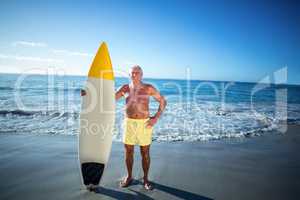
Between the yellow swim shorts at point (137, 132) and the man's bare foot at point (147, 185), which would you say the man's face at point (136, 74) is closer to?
the yellow swim shorts at point (137, 132)

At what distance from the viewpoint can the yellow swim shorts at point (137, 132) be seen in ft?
11.2

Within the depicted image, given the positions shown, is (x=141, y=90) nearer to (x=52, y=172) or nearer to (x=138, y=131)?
(x=138, y=131)

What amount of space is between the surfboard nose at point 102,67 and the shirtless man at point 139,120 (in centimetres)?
50

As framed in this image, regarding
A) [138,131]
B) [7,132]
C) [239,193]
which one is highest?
[138,131]

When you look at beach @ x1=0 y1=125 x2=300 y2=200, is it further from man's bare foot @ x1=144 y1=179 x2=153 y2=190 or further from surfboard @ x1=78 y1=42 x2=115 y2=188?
surfboard @ x1=78 y1=42 x2=115 y2=188

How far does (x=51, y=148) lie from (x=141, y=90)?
309cm

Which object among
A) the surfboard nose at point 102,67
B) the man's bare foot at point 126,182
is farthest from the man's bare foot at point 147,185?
the surfboard nose at point 102,67

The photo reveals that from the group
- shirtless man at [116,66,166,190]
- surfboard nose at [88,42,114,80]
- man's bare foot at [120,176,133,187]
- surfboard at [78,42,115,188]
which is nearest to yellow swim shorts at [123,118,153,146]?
shirtless man at [116,66,166,190]

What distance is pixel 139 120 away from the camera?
3.45 m

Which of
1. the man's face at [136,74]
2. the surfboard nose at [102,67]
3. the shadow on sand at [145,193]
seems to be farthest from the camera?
the surfboard nose at [102,67]

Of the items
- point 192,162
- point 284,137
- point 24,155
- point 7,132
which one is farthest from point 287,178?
point 7,132

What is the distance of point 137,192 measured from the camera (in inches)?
129

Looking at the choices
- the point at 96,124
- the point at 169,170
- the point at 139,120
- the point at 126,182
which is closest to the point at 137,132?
the point at 139,120

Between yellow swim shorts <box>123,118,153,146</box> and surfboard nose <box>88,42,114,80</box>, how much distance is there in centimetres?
92
